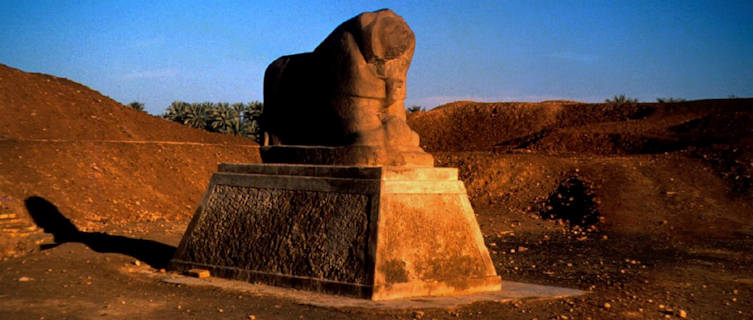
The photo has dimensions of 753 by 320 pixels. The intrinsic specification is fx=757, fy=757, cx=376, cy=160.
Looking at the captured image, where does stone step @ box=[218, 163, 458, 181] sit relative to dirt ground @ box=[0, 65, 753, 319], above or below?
above

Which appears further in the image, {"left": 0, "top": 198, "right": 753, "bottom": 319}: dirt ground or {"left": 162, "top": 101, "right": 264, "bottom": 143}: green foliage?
{"left": 162, "top": 101, "right": 264, "bottom": 143}: green foliage

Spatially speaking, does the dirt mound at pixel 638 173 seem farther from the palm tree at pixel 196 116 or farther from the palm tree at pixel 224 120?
the palm tree at pixel 196 116

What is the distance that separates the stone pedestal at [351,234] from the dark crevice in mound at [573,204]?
8682 millimetres

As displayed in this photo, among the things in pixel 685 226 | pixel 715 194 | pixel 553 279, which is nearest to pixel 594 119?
pixel 715 194

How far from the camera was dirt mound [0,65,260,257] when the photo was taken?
50.4 ft

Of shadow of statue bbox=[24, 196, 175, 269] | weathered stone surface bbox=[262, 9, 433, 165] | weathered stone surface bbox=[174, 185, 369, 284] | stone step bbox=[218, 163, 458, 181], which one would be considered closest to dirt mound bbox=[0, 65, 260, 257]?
shadow of statue bbox=[24, 196, 175, 269]

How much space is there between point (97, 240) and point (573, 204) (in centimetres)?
1030

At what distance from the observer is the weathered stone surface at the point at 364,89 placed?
24.9 feet

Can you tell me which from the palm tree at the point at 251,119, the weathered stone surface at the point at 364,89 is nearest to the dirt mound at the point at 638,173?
the weathered stone surface at the point at 364,89

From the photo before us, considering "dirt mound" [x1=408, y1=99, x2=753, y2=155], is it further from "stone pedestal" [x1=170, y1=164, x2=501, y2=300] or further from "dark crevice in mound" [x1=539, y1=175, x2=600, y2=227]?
"stone pedestal" [x1=170, y1=164, x2=501, y2=300]

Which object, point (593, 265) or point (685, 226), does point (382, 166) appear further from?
point (685, 226)

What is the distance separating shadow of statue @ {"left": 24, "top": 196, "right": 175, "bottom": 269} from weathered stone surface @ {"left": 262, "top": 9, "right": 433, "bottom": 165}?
2271mm

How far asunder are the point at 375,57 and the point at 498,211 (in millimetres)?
9821

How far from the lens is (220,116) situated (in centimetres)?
3716
